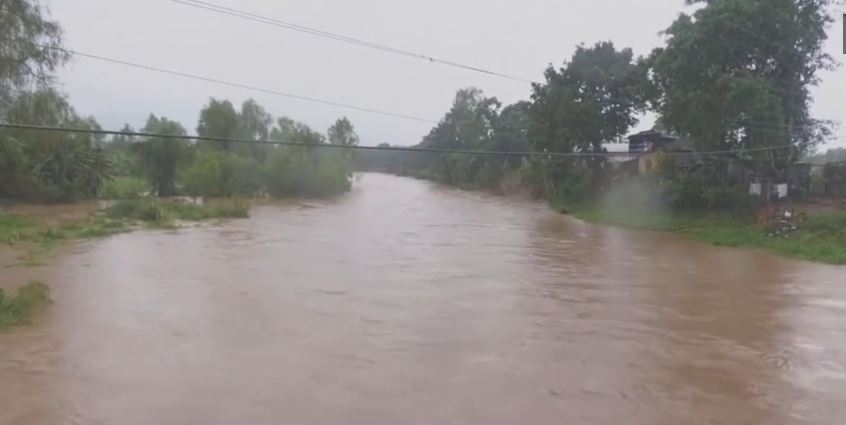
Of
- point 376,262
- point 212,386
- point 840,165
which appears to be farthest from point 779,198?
point 212,386

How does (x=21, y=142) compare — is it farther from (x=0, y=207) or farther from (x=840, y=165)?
(x=840, y=165)

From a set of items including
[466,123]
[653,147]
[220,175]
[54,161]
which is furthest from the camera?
[466,123]

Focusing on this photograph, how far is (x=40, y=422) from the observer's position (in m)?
5.52

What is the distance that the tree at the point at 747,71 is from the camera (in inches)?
720

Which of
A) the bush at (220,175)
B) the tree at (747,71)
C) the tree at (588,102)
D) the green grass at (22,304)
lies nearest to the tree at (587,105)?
the tree at (588,102)

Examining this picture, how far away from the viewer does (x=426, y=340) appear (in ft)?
26.6

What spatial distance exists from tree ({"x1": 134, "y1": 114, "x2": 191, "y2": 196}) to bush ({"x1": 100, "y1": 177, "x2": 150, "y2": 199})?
114 centimetres

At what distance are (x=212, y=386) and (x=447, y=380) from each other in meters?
2.28

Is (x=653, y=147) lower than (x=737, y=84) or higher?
lower

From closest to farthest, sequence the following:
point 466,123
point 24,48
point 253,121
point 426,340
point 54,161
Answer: point 426,340 < point 24,48 < point 54,161 < point 253,121 < point 466,123

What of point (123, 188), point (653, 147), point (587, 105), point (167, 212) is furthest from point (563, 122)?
point (123, 188)

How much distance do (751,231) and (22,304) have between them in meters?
17.0

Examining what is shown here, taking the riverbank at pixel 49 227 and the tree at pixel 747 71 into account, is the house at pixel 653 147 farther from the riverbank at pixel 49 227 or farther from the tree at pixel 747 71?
the riverbank at pixel 49 227

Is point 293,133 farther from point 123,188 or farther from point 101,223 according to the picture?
point 101,223
